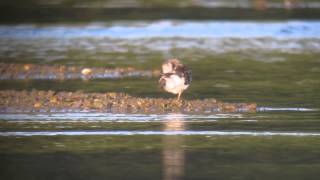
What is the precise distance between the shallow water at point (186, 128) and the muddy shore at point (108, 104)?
21.2 inches

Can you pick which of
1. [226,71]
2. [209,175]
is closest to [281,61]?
[226,71]

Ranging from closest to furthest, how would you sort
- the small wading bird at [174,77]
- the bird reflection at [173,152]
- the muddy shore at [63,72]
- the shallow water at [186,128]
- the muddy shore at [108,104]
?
1. the bird reflection at [173,152]
2. the shallow water at [186,128]
3. the muddy shore at [108,104]
4. the small wading bird at [174,77]
5. the muddy shore at [63,72]

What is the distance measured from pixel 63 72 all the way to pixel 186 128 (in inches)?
391

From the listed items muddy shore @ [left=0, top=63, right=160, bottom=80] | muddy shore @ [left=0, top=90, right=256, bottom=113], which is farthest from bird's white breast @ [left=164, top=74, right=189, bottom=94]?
muddy shore @ [left=0, top=63, right=160, bottom=80]

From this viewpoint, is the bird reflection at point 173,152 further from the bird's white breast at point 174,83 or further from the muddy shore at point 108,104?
the bird's white breast at point 174,83

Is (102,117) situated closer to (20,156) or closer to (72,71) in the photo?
(20,156)

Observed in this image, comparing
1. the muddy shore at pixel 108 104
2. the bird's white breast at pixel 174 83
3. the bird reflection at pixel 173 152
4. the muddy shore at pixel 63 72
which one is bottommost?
the bird reflection at pixel 173 152

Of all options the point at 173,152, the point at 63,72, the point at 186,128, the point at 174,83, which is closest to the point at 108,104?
the point at 174,83

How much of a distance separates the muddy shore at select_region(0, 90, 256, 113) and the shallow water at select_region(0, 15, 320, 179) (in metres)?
0.54

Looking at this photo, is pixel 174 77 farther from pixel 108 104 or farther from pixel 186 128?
pixel 186 128

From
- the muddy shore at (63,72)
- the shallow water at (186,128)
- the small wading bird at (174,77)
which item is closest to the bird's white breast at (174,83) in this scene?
the small wading bird at (174,77)

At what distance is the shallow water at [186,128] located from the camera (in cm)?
1421

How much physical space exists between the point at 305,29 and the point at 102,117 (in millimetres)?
21376

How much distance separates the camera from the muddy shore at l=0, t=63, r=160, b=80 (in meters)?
26.6
